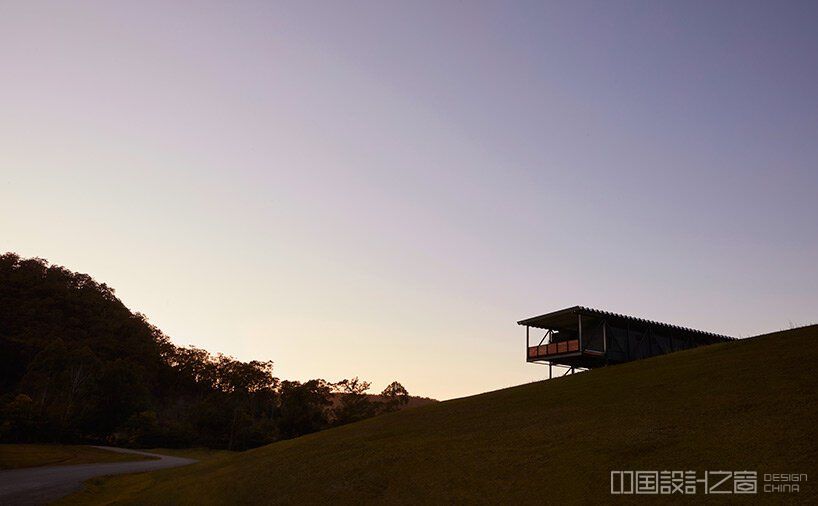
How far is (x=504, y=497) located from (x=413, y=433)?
10.4m

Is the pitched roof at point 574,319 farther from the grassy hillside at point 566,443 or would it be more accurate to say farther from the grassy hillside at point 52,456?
the grassy hillside at point 52,456

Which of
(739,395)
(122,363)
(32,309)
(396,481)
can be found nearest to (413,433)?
(396,481)

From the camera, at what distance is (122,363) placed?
66.7m

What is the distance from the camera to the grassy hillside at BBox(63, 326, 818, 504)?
40.3ft

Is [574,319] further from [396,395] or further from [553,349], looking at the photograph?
→ [396,395]

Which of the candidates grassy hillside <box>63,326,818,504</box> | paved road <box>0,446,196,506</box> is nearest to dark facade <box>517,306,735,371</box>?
grassy hillside <box>63,326,818,504</box>

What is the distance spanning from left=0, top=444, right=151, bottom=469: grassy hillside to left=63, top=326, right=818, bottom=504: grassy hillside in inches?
534

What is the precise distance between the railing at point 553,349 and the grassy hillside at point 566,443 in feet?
54.8

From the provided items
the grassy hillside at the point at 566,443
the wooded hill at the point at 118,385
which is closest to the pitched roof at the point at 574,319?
the grassy hillside at the point at 566,443

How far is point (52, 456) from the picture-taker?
41.8 m

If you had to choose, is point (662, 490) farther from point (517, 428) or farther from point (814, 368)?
point (814, 368)

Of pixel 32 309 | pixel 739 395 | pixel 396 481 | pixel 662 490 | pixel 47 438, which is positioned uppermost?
pixel 32 309

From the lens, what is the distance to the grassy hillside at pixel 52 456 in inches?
1412

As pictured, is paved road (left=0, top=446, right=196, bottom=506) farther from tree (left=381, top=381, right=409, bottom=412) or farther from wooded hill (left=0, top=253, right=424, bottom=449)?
tree (left=381, top=381, right=409, bottom=412)
